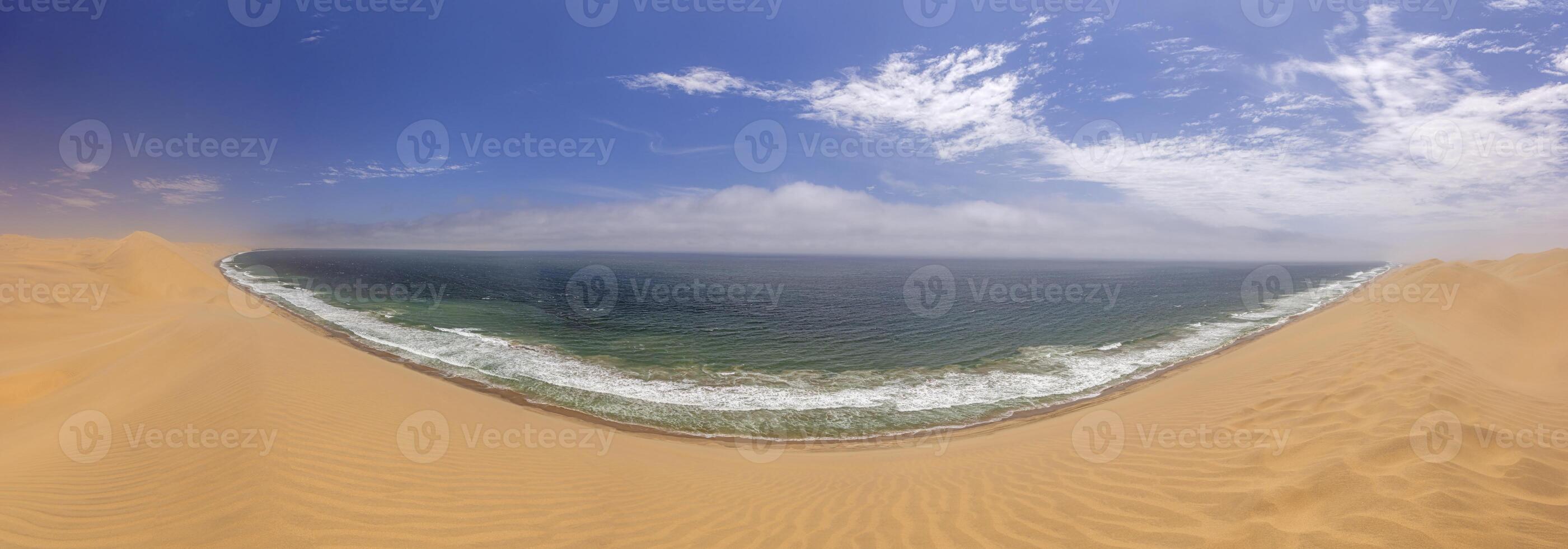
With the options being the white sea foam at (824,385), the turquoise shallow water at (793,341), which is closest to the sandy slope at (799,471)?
the turquoise shallow water at (793,341)

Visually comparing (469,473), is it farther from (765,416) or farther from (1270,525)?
(1270,525)

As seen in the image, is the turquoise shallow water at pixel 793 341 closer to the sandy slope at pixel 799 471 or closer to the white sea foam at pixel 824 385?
the white sea foam at pixel 824 385

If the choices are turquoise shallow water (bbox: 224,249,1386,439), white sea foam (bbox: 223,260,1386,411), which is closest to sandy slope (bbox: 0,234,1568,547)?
turquoise shallow water (bbox: 224,249,1386,439)

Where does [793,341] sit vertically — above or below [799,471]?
above

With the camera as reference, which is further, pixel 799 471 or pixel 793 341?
pixel 793 341

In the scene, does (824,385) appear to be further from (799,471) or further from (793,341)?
(799,471)

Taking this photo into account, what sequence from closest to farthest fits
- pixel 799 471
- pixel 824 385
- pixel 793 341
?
pixel 799 471
pixel 824 385
pixel 793 341

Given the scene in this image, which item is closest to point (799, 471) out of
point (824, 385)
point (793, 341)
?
point (824, 385)
